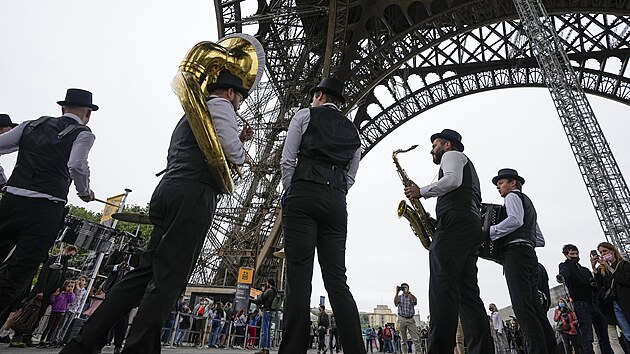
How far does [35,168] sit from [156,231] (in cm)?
128

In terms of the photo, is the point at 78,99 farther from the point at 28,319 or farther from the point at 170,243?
the point at 28,319

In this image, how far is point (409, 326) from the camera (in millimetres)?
8539

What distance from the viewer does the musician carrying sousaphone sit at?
1919 mm

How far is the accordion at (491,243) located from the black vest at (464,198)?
570 mm

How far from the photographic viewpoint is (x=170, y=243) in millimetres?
2008

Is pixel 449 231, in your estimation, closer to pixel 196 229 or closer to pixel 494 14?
pixel 196 229

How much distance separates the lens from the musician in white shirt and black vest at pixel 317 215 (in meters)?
2.25

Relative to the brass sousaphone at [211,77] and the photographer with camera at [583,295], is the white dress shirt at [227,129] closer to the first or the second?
the brass sousaphone at [211,77]

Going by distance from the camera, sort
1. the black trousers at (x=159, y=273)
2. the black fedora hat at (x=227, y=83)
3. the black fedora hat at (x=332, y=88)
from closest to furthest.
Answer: the black trousers at (x=159, y=273) → the black fedora hat at (x=227, y=83) → the black fedora hat at (x=332, y=88)

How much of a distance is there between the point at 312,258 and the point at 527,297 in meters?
2.25

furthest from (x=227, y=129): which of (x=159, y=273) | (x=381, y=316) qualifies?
(x=381, y=316)

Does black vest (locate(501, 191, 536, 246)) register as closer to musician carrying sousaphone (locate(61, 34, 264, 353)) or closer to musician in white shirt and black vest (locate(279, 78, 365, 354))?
musician in white shirt and black vest (locate(279, 78, 365, 354))

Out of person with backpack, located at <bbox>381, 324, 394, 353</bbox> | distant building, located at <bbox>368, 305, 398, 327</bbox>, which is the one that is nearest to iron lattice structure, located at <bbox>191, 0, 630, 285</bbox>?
person with backpack, located at <bbox>381, 324, 394, 353</bbox>

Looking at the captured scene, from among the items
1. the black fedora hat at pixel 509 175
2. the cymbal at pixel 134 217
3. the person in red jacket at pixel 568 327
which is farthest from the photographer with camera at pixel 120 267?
the person in red jacket at pixel 568 327
